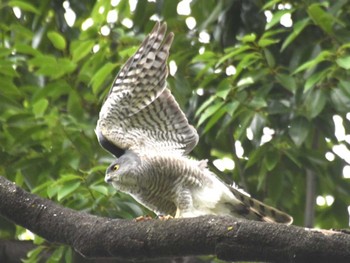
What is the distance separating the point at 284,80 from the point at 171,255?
220 cm

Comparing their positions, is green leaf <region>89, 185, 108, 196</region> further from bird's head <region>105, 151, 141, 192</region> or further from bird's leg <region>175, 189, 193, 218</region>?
bird's leg <region>175, 189, 193, 218</region>

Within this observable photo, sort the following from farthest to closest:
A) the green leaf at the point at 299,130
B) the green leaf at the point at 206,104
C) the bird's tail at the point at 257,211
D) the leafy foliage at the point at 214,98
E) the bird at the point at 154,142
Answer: the green leaf at the point at 299,130, the leafy foliage at the point at 214,98, the green leaf at the point at 206,104, the bird's tail at the point at 257,211, the bird at the point at 154,142

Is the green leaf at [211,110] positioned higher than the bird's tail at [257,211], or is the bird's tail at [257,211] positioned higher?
the green leaf at [211,110]

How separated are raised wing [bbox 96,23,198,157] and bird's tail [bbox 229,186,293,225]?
393mm

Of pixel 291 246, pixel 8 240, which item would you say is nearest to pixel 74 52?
pixel 8 240

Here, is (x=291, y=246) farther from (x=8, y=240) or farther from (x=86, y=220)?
(x=8, y=240)

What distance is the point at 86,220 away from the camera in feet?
13.1

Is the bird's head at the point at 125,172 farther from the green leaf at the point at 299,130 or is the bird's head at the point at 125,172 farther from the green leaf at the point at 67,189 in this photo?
the green leaf at the point at 299,130

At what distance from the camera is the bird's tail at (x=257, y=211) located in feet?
16.6

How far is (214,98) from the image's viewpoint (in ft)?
18.3

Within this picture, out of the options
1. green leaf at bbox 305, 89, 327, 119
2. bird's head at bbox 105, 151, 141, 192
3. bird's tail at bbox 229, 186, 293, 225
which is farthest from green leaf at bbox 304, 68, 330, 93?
bird's head at bbox 105, 151, 141, 192

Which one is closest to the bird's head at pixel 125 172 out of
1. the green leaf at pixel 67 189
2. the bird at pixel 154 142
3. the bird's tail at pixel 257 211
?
the bird at pixel 154 142

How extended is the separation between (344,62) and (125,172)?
49.2 inches

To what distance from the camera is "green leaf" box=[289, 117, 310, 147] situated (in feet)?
18.8
